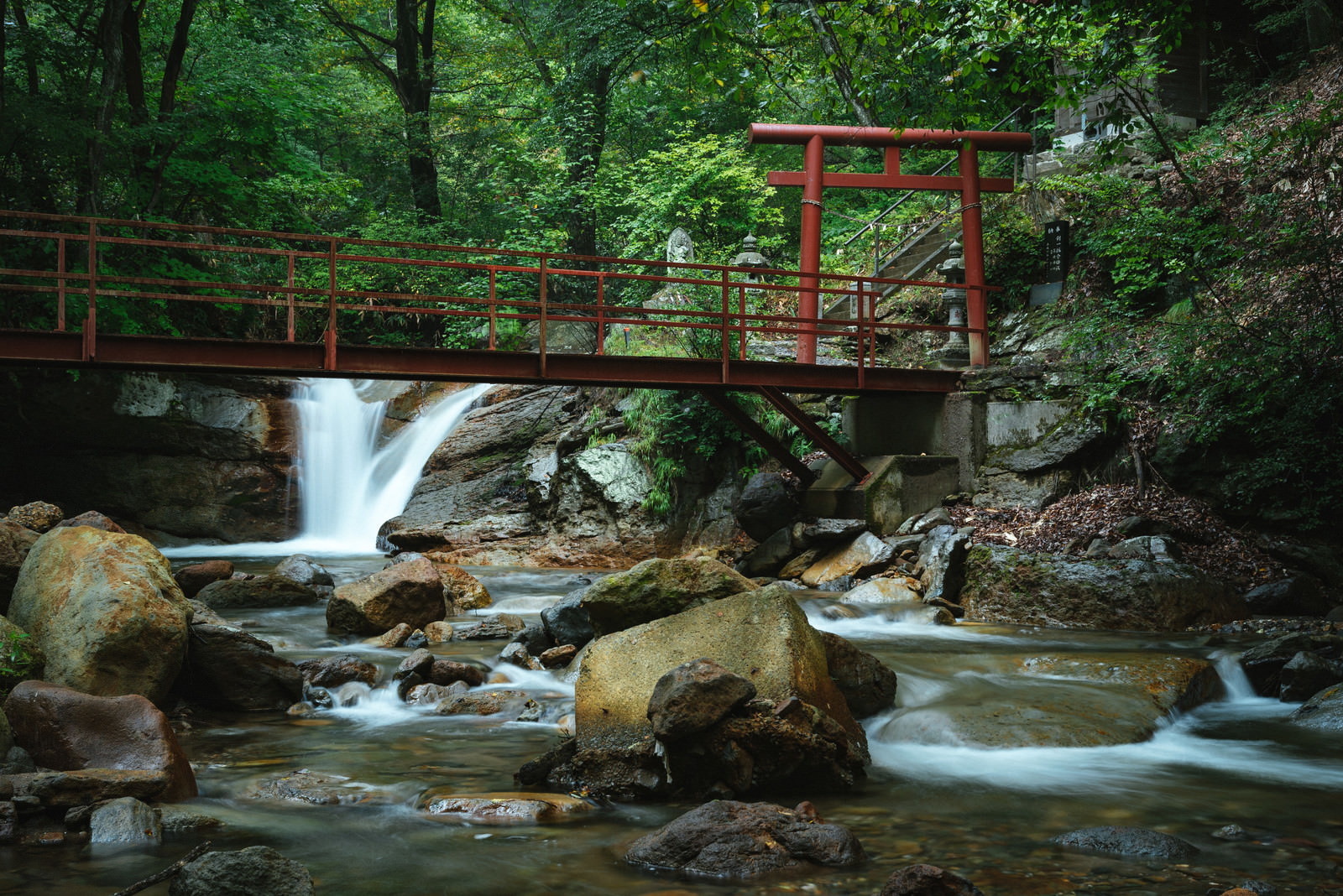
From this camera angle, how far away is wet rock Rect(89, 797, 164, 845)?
442 cm

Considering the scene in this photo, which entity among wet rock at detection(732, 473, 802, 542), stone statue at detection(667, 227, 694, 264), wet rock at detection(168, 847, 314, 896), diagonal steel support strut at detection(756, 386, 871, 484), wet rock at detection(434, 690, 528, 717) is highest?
stone statue at detection(667, 227, 694, 264)

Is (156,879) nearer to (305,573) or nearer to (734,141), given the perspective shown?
(305,573)

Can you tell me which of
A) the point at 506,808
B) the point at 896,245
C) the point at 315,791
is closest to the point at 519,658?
the point at 315,791

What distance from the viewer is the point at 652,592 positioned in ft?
23.1

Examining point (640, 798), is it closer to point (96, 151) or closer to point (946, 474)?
point (946, 474)

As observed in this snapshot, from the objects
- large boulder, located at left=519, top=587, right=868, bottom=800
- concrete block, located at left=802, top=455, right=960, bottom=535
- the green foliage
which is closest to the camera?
large boulder, located at left=519, top=587, right=868, bottom=800

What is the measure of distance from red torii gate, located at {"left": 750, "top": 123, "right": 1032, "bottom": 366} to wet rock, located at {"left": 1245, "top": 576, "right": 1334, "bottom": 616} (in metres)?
5.60

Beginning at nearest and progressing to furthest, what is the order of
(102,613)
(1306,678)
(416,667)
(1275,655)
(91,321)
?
(102,613), (1306,678), (1275,655), (416,667), (91,321)

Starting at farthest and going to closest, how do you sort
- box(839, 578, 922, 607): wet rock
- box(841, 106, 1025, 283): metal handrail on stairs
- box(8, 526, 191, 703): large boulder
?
box(841, 106, 1025, 283): metal handrail on stairs < box(839, 578, 922, 607): wet rock < box(8, 526, 191, 703): large boulder

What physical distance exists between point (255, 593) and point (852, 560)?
7313 mm

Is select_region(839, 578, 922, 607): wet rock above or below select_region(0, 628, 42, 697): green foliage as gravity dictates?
below

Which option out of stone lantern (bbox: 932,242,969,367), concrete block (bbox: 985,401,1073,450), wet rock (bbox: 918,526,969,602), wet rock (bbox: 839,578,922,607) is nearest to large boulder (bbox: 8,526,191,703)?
wet rock (bbox: 839,578,922,607)

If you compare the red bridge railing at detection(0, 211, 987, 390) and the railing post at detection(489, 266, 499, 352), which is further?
the railing post at detection(489, 266, 499, 352)

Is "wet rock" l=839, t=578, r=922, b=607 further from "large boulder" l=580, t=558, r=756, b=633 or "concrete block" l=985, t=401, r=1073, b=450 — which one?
"large boulder" l=580, t=558, r=756, b=633
